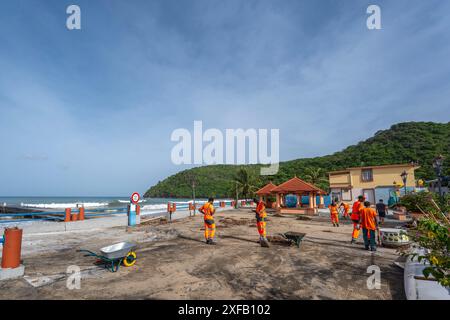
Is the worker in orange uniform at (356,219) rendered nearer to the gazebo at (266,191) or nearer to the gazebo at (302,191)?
the gazebo at (302,191)

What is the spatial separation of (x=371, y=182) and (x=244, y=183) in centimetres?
1748

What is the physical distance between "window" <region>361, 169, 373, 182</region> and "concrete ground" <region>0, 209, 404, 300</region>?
2466cm

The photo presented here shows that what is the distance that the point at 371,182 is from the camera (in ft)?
94.9

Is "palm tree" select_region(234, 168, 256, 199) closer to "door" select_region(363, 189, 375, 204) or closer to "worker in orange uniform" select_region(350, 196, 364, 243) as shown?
"door" select_region(363, 189, 375, 204)

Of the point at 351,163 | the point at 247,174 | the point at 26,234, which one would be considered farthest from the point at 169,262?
the point at 351,163

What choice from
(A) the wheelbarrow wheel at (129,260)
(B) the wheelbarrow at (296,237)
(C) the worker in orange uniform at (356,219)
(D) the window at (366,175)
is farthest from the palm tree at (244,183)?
(A) the wheelbarrow wheel at (129,260)

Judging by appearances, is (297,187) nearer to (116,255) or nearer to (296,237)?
(296,237)

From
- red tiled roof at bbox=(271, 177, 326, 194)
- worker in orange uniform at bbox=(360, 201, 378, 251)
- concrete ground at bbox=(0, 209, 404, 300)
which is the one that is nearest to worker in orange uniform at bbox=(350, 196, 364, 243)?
concrete ground at bbox=(0, 209, 404, 300)

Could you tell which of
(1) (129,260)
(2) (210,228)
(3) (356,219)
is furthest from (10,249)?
(3) (356,219)

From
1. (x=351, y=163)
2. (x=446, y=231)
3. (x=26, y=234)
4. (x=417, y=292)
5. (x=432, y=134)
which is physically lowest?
(x=26, y=234)

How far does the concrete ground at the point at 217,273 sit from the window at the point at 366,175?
24664 mm
